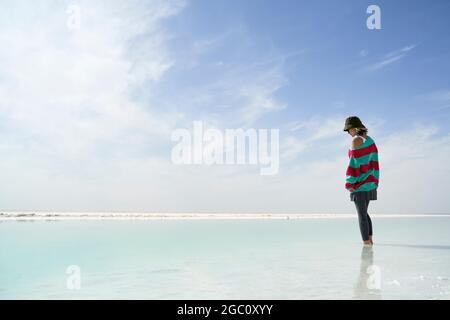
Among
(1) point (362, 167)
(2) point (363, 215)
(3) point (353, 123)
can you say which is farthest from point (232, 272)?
(3) point (353, 123)

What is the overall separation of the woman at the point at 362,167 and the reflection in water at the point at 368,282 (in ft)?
4.25

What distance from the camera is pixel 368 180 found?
5801mm

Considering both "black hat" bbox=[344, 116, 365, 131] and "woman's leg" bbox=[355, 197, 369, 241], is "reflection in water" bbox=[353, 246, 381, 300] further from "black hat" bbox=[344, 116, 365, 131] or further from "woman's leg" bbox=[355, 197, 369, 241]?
"black hat" bbox=[344, 116, 365, 131]

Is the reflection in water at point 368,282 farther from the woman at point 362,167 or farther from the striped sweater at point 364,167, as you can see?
the striped sweater at point 364,167

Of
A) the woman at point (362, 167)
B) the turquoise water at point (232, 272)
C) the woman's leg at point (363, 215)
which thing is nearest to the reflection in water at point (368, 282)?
the turquoise water at point (232, 272)

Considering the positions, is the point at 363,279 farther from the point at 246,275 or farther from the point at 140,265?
the point at 140,265

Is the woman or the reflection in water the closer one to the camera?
the reflection in water

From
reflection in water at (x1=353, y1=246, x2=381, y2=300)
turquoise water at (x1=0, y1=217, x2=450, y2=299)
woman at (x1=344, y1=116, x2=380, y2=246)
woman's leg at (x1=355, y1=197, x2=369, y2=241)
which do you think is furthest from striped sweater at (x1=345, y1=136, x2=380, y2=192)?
reflection in water at (x1=353, y1=246, x2=381, y2=300)

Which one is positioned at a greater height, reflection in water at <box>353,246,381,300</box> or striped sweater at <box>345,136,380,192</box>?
striped sweater at <box>345,136,380,192</box>

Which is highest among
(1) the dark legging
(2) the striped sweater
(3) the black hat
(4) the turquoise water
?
(3) the black hat

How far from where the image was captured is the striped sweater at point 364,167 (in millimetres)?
5793

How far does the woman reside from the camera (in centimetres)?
578

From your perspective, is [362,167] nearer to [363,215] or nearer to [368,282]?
[363,215]
